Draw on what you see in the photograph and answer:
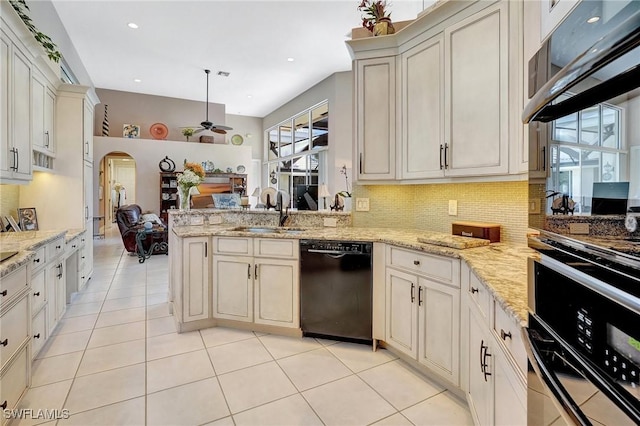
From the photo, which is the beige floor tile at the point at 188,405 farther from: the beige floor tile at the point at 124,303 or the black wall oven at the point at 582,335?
the beige floor tile at the point at 124,303

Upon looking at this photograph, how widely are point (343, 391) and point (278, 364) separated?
21.3 inches

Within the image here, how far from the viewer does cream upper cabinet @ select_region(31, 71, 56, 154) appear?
302cm

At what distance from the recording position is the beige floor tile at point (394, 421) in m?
1.70

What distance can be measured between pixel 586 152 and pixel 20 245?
3037 millimetres

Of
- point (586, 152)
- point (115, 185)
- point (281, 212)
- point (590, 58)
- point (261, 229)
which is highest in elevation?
point (115, 185)

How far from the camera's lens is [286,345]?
2580 millimetres

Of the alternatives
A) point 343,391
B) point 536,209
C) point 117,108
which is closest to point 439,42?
point 536,209

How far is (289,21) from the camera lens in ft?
15.6

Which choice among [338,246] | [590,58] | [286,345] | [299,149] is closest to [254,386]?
[286,345]

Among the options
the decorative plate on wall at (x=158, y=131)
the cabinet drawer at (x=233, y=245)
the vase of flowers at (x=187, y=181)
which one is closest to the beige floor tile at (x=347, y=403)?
the cabinet drawer at (x=233, y=245)

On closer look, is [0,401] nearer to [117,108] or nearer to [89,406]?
[89,406]

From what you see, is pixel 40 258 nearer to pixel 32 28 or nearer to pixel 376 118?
pixel 32 28

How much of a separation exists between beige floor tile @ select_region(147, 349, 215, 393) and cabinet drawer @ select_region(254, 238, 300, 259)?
2.93 ft

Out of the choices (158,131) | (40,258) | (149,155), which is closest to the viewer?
(40,258)
